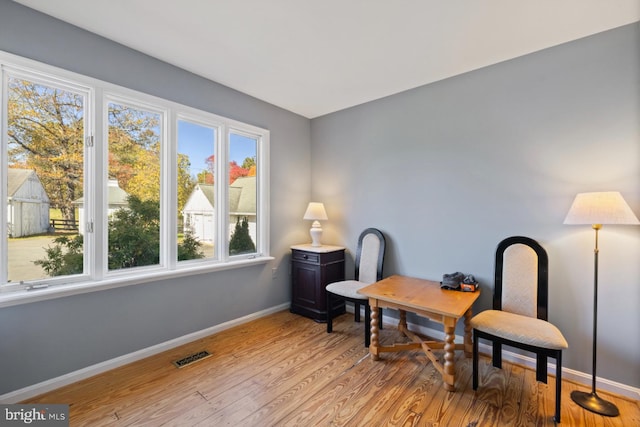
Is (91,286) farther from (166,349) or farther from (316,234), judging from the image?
(316,234)

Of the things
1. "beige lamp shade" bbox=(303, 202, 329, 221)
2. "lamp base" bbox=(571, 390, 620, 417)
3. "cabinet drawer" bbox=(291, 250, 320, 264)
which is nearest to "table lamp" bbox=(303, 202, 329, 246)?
"beige lamp shade" bbox=(303, 202, 329, 221)

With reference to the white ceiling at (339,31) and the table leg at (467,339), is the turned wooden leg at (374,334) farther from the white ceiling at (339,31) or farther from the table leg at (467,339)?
the white ceiling at (339,31)

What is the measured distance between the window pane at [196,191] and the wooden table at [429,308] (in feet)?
6.00

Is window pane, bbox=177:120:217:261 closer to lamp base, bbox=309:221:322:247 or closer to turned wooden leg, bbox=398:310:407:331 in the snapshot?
lamp base, bbox=309:221:322:247

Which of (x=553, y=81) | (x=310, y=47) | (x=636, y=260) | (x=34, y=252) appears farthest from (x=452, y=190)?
(x=34, y=252)

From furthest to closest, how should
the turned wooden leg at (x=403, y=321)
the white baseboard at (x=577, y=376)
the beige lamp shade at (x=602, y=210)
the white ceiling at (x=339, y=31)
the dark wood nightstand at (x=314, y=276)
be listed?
the dark wood nightstand at (x=314, y=276)
the turned wooden leg at (x=403, y=321)
the white baseboard at (x=577, y=376)
the white ceiling at (x=339, y=31)
the beige lamp shade at (x=602, y=210)

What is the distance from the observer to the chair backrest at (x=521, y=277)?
7.32ft

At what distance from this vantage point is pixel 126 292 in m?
2.36

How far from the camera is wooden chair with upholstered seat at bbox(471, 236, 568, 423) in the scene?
71.9 inches

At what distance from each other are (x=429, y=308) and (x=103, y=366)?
8.86 ft

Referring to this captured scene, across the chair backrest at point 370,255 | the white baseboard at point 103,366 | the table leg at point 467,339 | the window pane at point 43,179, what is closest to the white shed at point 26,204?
the window pane at point 43,179

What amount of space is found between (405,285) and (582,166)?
175cm

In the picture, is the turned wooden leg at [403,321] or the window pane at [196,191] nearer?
the window pane at [196,191]

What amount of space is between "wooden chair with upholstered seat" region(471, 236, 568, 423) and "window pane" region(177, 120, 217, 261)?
271 centimetres
